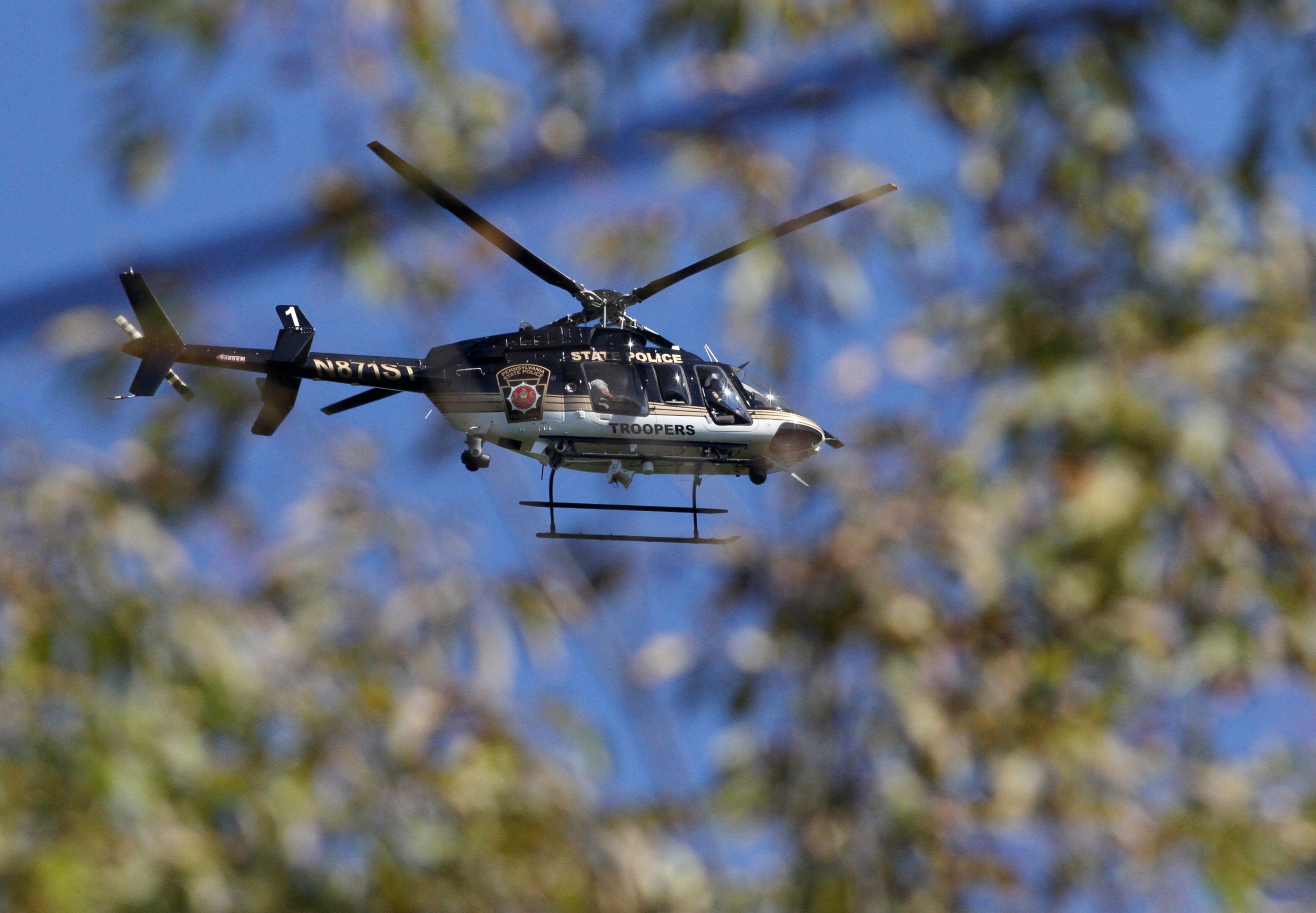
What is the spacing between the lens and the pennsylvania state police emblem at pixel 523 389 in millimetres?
8109

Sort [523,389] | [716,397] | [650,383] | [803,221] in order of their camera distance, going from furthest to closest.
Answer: [716,397] < [650,383] < [523,389] < [803,221]

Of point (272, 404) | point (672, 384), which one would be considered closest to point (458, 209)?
point (272, 404)

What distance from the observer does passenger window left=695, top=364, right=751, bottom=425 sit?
339 inches

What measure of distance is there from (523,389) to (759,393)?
1452mm

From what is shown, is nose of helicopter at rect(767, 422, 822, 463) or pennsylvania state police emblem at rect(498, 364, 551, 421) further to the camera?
nose of helicopter at rect(767, 422, 822, 463)

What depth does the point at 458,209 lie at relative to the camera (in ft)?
22.3

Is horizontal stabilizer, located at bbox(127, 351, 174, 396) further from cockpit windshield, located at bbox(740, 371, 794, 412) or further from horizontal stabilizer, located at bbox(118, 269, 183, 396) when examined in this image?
cockpit windshield, located at bbox(740, 371, 794, 412)

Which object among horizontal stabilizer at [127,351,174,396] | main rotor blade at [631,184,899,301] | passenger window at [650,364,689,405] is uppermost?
passenger window at [650,364,689,405]

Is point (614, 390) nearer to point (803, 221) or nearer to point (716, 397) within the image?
point (716, 397)

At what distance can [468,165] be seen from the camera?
19.1 ft

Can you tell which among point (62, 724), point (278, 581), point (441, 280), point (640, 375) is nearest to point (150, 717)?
point (62, 724)

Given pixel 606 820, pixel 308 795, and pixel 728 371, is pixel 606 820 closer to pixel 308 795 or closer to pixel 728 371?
pixel 308 795

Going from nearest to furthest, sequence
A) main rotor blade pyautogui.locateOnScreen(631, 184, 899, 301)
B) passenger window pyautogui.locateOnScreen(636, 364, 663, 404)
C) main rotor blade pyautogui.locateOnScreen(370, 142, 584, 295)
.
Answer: main rotor blade pyautogui.locateOnScreen(631, 184, 899, 301) < main rotor blade pyautogui.locateOnScreen(370, 142, 584, 295) < passenger window pyautogui.locateOnScreen(636, 364, 663, 404)

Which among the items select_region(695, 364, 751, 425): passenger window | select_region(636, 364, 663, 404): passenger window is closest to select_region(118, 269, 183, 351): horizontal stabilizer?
select_region(636, 364, 663, 404): passenger window
